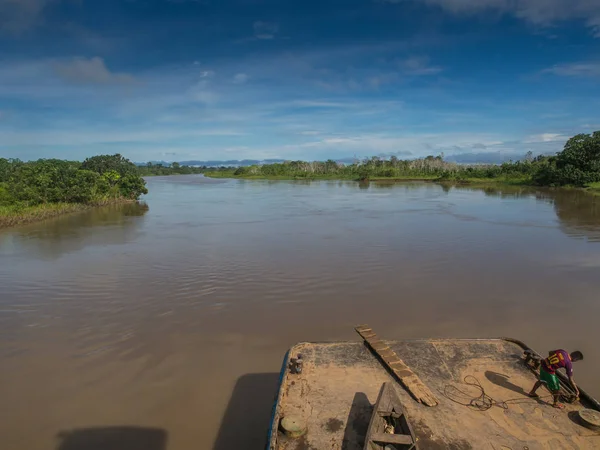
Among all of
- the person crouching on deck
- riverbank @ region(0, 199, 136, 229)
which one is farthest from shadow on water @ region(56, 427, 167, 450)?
riverbank @ region(0, 199, 136, 229)

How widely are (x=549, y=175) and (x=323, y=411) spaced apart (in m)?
45.9

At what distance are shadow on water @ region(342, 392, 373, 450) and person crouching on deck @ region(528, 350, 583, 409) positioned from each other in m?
2.00

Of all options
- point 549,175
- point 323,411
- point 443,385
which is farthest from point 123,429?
point 549,175

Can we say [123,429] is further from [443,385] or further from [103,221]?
[103,221]

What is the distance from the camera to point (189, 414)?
5371 millimetres

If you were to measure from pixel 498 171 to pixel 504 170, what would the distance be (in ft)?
2.81

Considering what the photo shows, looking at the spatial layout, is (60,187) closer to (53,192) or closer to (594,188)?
(53,192)

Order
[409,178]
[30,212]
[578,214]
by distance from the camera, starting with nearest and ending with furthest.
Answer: [30,212], [578,214], [409,178]

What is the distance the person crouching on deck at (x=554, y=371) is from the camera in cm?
420

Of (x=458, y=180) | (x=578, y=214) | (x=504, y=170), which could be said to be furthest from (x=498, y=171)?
(x=578, y=214)

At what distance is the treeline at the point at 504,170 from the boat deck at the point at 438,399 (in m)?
40.9

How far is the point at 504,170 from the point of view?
175ft

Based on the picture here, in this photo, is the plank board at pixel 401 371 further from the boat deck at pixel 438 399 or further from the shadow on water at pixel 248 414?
the shadow on water at pixel 248 414

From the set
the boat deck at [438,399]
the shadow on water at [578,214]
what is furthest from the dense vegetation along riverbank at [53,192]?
the shadow on water at [578,214]
